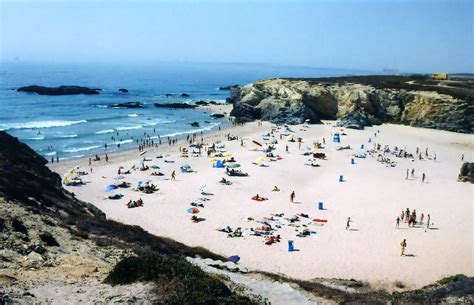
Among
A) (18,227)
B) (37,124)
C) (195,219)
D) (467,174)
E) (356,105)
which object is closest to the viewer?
(18,227)

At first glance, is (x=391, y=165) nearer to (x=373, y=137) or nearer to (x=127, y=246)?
(x=373, y=137)

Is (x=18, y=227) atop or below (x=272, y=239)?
atop

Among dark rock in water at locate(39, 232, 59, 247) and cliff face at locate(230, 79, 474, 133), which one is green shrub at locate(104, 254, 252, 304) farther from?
cliff face at locate(230, 79, 474, 133)

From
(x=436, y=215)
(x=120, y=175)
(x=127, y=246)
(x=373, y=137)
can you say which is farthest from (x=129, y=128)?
(x=127, y=246)

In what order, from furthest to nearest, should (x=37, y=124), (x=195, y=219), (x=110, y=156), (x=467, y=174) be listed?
(x=37, y=124) < (x=110, y=156) < (x=467, y=174) < (x=195, y=219)

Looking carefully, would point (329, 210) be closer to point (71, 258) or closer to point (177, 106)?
point (71, 258)

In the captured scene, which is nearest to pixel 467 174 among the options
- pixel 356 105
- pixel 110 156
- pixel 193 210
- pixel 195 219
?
pixel 193 210
